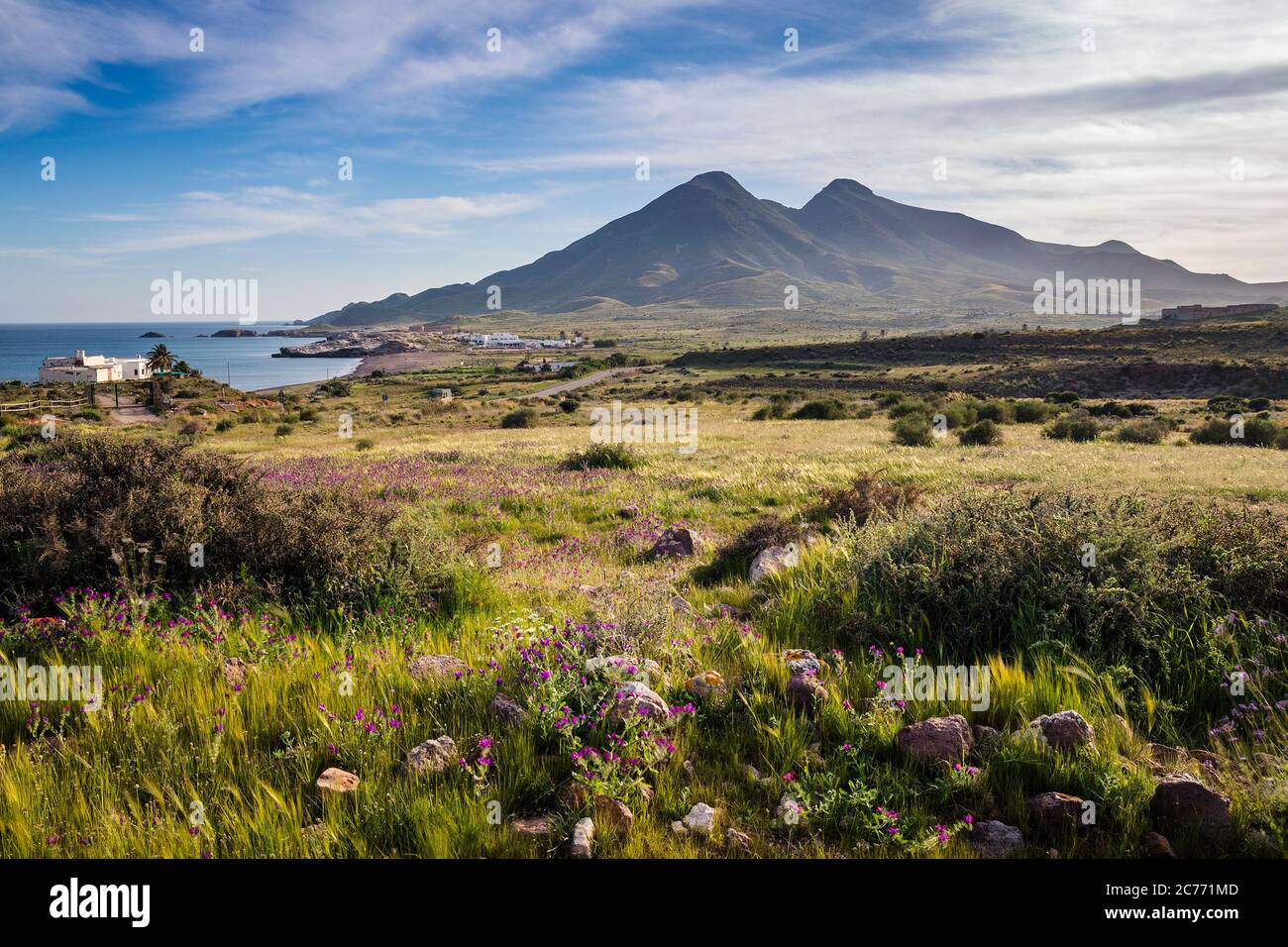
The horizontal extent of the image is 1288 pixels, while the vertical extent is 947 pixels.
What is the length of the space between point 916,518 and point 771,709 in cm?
358

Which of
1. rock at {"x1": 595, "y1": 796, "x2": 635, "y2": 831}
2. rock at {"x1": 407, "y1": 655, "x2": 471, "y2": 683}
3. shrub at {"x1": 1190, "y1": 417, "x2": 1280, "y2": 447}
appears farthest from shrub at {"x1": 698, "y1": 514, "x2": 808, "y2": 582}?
shrub at {"x1": 1190, "y1": 417, "x2": 1280, "y2": 447}

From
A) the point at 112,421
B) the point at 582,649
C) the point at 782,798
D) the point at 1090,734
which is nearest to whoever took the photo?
the point at 782,798

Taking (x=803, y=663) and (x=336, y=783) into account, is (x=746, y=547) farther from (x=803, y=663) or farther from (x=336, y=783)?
(x=336, y=783)

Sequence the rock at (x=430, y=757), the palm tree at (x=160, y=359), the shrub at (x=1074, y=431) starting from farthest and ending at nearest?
the palm tree at (x=160, y=359) → the shrub at (x=1074, y=431) → the rock at (x=430, y=757)

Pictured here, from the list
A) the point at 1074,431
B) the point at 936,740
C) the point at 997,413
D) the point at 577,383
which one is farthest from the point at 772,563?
the point at 577,383

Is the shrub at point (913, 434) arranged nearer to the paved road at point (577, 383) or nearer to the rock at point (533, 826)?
the rock at point (533, 826)

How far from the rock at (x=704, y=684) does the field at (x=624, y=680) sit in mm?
24

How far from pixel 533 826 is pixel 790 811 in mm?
1169

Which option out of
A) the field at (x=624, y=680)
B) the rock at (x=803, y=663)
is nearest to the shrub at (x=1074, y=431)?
the field at (x=624, y=680)

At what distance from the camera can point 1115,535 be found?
549 centimetres

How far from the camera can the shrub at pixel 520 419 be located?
45891 mm

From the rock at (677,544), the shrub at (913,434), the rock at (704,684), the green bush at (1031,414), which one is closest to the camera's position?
the rock at (704,684)
